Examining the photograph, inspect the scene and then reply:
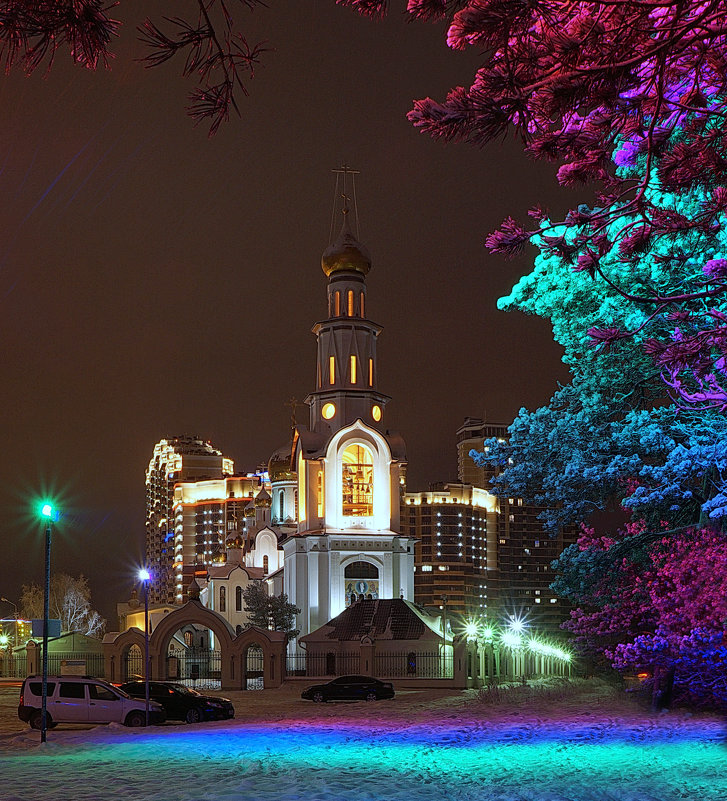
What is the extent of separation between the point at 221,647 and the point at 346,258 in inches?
1119

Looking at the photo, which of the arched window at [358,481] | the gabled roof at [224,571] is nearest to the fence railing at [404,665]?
the arched window at [358,481]

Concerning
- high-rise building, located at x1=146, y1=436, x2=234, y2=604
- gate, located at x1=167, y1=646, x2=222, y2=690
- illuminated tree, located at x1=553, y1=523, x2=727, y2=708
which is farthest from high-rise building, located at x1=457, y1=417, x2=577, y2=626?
illuminated tree, located at x1=553, y1=523, x2=727, y2=708

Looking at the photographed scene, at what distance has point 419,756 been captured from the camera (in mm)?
18781

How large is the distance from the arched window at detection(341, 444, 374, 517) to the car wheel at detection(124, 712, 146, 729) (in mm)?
34522

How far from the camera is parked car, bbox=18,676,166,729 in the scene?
24.4 m

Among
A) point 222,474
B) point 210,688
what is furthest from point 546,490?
point 222,474

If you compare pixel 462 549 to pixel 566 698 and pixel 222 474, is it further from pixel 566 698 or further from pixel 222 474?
pixel 566 698

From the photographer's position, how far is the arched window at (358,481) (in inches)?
2347

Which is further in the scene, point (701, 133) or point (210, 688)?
point (210, 688)

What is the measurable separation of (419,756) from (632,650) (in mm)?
4959

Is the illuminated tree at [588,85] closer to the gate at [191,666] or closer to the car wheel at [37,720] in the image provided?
the car wheel at [37,720]

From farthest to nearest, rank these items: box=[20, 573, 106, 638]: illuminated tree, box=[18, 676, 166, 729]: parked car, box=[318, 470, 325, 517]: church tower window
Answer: box=[20, 573, 106, 638]: illuminated tree
box=[318, 470, 325, 517]: church tower window
box=[18, 676, 166, 729]: parked car

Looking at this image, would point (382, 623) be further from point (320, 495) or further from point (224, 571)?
point (224, 571)

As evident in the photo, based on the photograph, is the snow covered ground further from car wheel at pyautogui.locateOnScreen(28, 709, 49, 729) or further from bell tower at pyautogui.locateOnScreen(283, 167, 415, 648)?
bell tower at pyautogui.locateOnScreen(283, 167, 415, 648)
